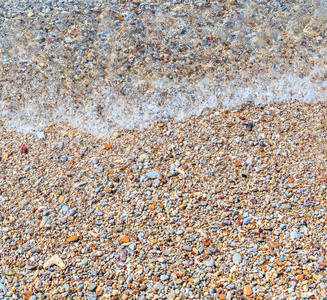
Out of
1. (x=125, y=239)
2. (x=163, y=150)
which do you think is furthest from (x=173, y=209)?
(x=163, y=150)

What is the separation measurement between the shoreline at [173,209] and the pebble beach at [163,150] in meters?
0.02

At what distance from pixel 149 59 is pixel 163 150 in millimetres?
2929

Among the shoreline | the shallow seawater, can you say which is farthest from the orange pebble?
the shallow seawater

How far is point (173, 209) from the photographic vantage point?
18.5 feet

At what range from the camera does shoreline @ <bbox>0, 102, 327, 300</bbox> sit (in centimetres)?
483

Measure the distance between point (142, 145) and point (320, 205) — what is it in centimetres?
363

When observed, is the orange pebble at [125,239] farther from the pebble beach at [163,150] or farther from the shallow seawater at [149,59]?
the shallow seawater at [149,59]

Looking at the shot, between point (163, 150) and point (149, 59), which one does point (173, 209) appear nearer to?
point (163, 150)

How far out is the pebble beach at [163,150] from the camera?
4.95m

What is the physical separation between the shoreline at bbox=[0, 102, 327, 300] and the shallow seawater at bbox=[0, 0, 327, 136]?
54 centimetres

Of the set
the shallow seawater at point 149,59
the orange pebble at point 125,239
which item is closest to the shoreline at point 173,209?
the orange pebble at point 125,239

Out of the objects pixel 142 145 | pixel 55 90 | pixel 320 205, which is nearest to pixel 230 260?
pixel 320 205

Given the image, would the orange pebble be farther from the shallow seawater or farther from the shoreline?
the shallow seawater

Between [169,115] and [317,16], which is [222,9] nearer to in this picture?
[317,16]
